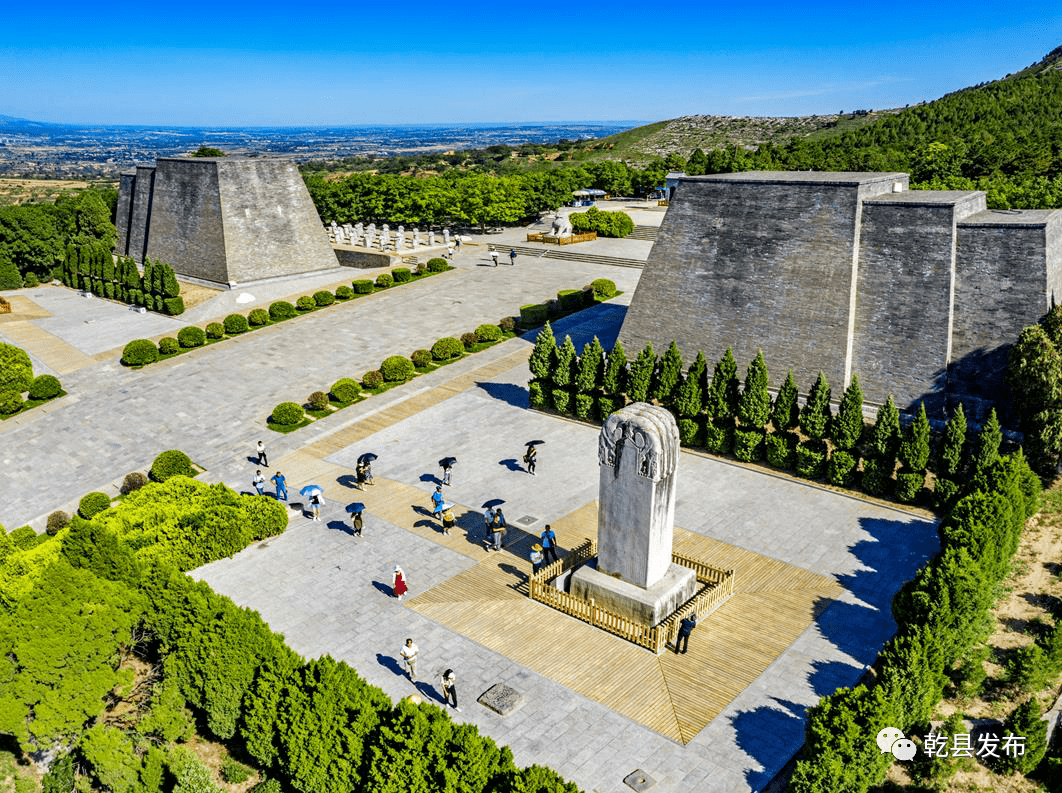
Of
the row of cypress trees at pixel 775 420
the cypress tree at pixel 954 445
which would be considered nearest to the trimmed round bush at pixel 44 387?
the row of cypress trees at pixel 775 420

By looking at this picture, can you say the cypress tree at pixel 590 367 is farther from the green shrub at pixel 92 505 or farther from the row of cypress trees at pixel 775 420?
the green shrub at pixel 92 505

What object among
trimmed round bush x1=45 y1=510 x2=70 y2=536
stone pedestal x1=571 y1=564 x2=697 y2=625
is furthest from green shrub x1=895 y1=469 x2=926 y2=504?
trimmed round bush x1=45 y1=510 x2=70 y2=536

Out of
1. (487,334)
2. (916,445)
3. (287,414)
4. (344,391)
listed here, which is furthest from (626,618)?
(487,334)

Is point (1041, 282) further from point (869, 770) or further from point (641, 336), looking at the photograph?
point (869, 770)

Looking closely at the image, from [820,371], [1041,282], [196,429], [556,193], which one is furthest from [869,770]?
[556,193]

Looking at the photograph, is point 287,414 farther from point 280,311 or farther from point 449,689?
point 449,689

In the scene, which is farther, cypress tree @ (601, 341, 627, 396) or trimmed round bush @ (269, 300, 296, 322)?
trimmed round bush @ (269, 300, 296, 322)

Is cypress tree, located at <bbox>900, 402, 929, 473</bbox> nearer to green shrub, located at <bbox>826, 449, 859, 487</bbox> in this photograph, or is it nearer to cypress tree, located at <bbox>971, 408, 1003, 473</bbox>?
cypress tree, located at <bbox>971, 408, 1003, 473</bbox>
